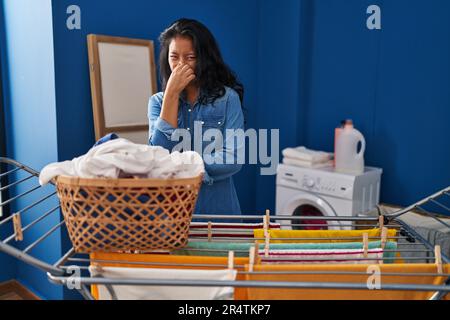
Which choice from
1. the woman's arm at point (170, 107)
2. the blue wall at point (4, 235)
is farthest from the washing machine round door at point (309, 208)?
the blue wall at point (4, 235)

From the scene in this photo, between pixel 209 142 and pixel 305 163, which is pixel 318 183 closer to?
pixel 305 163

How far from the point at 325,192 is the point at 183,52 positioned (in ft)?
4.64

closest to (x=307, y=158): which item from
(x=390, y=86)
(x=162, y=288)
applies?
(x=390, y=86)

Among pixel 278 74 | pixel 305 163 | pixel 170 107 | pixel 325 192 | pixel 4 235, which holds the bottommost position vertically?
pixel 4 235

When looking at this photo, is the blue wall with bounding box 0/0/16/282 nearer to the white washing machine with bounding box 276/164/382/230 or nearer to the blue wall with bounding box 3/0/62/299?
the blue wall with bounding box 3/0/62/299

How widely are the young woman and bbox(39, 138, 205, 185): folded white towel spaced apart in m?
0.55

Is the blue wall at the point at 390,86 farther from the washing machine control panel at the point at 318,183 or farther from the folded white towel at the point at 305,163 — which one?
the washing machine control panel at the point at 318,183

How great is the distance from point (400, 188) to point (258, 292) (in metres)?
2.15

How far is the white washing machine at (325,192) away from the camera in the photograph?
2408 millimetres

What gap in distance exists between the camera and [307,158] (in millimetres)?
2645

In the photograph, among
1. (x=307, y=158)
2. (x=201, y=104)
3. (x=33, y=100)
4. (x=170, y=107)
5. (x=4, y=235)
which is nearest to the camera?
(x=170, y=107)

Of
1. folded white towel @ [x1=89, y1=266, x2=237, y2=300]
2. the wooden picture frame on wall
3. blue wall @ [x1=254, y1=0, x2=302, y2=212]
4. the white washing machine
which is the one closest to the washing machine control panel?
the white washing machine

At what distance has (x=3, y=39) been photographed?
2.36m
